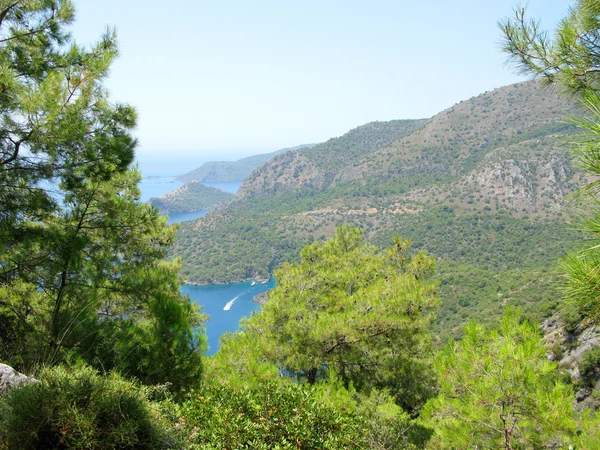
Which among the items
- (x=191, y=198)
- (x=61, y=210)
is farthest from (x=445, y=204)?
(x=191, y=198)

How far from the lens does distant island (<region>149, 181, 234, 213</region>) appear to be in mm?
115200

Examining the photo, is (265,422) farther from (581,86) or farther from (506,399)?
(581,86)

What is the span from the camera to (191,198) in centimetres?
12562

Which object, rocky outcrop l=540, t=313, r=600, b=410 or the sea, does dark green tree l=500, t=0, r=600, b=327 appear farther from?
the sea

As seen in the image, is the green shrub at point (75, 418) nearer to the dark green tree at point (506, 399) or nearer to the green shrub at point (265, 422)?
the green shrub at point (265, 422)

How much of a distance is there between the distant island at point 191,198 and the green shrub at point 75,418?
114 meters

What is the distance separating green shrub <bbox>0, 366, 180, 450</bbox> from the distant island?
4482 inches

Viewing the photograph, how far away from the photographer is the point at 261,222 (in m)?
80.6

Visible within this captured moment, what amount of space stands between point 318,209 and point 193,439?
77299mm

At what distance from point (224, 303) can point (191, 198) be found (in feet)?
256

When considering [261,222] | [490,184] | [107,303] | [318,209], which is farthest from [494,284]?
[261,222]

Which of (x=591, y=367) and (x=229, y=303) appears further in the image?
(x=229, y=303)

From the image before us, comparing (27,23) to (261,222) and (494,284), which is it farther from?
(261,222)

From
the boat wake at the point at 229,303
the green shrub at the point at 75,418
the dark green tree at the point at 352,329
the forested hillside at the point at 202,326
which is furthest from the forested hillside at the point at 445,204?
the green shrub at the point at 75,418
